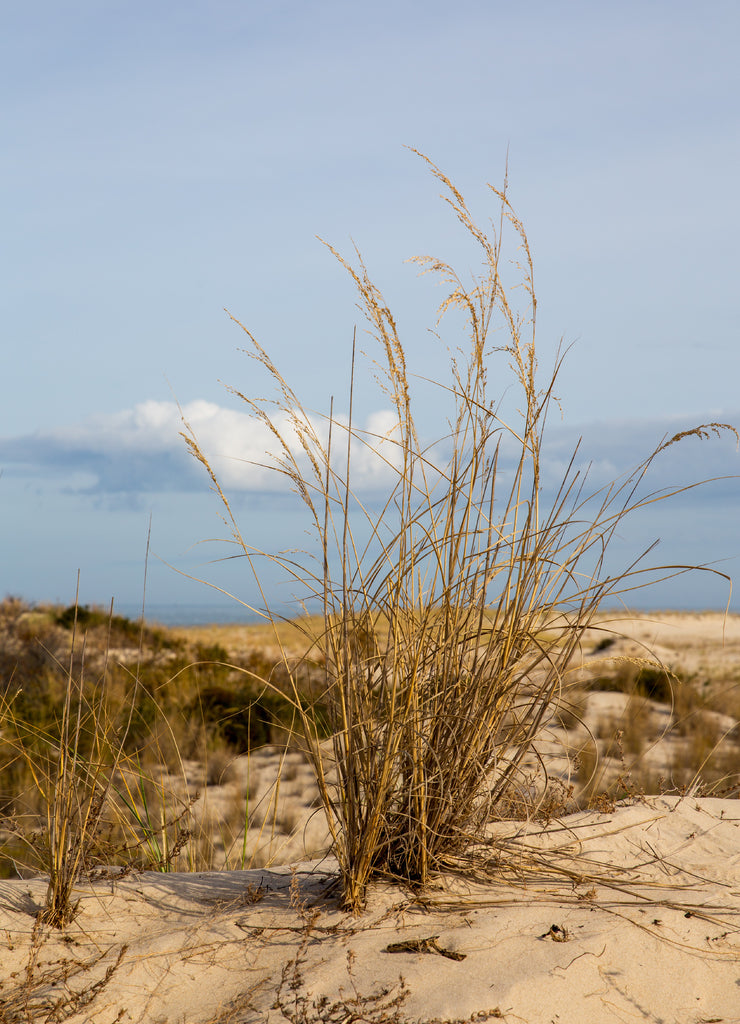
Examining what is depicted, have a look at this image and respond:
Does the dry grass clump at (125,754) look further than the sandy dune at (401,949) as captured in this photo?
Yes

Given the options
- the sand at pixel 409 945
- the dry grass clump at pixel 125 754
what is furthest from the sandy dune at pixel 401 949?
the dry grass clump at pixel 125 754

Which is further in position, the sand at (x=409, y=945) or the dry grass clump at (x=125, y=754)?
the dry grass clump at (x=125, y=754)

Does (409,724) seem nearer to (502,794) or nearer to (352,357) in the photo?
(502,794)

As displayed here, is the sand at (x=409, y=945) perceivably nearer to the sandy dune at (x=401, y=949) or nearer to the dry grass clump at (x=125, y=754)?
the sandy dune at (x=401, y=949)

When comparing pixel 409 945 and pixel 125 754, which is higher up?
pixel 409 945

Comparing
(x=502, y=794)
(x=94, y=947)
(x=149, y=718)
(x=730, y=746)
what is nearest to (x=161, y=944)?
(x=94, y=947)

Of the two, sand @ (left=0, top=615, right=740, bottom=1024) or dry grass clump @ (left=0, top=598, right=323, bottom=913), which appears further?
dry grass clump @ (left=0, top=598, right=323, bottom=913)

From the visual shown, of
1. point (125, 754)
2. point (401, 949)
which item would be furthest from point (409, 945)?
point (125, 754)

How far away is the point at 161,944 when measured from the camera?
2143 millimetres

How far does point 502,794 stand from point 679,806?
1024 mm

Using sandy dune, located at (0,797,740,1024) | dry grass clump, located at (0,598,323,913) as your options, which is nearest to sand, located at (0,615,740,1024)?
sandy dune, located at (0,797,740,1024)

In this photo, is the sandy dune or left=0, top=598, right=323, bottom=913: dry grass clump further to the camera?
left=0, top=598, right=323, bottom=913: dry grass clump

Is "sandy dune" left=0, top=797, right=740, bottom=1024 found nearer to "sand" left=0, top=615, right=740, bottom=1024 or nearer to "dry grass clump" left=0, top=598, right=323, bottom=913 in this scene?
"sand" left=0, top=615, right=740, bottom=1024

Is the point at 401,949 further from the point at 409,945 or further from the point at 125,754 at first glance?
the point at 125,754
